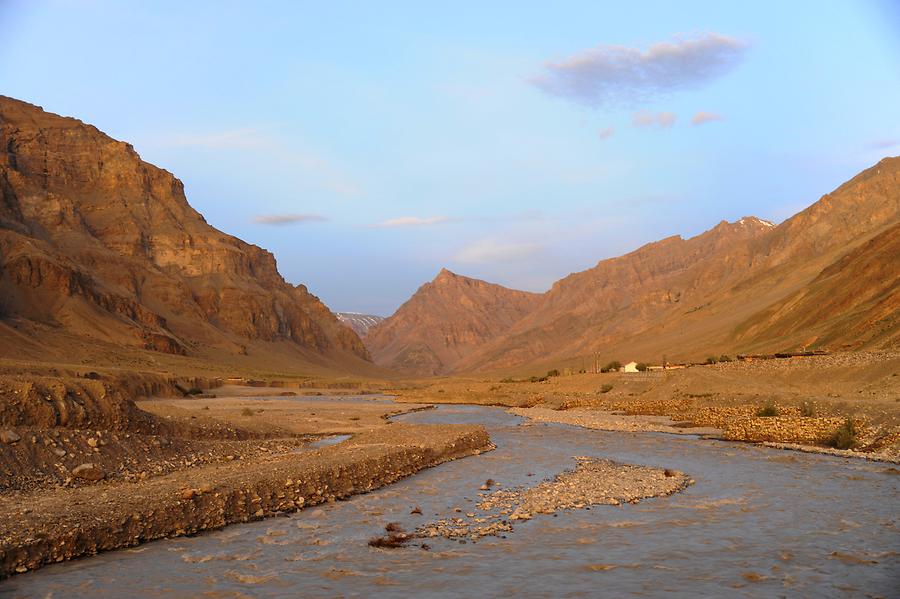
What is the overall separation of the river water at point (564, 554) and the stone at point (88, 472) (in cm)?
562

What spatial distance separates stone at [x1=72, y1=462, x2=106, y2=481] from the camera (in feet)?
62.7

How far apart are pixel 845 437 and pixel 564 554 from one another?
18403 millimetres

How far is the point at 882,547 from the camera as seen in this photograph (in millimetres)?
14234

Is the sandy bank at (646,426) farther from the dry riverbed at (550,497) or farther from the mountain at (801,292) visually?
the mountain at (801,292)

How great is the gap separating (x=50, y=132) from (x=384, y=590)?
588ft

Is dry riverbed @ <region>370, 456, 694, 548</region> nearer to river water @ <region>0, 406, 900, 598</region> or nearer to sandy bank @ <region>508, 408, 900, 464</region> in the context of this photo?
river water @ <region>0, 406, 900, 598</region>

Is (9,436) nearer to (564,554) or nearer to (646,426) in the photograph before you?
(564,554)

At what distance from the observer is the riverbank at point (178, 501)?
13539 mm

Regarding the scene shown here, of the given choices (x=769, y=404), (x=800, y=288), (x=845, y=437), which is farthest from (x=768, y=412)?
(x=800, y=288)

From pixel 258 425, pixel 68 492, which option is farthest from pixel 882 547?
pixel 258 425

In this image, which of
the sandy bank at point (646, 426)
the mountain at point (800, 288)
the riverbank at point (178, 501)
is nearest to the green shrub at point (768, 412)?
the sandy bank at point (646, 426)

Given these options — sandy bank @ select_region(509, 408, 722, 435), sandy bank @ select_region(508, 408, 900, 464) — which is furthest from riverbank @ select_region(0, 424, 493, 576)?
sandy bank @ select_region(509, 408, 722, 435)

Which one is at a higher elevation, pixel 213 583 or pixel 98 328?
pixel 98 328

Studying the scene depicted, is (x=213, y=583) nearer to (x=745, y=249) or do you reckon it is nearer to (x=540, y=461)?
(x=540, y=461)
